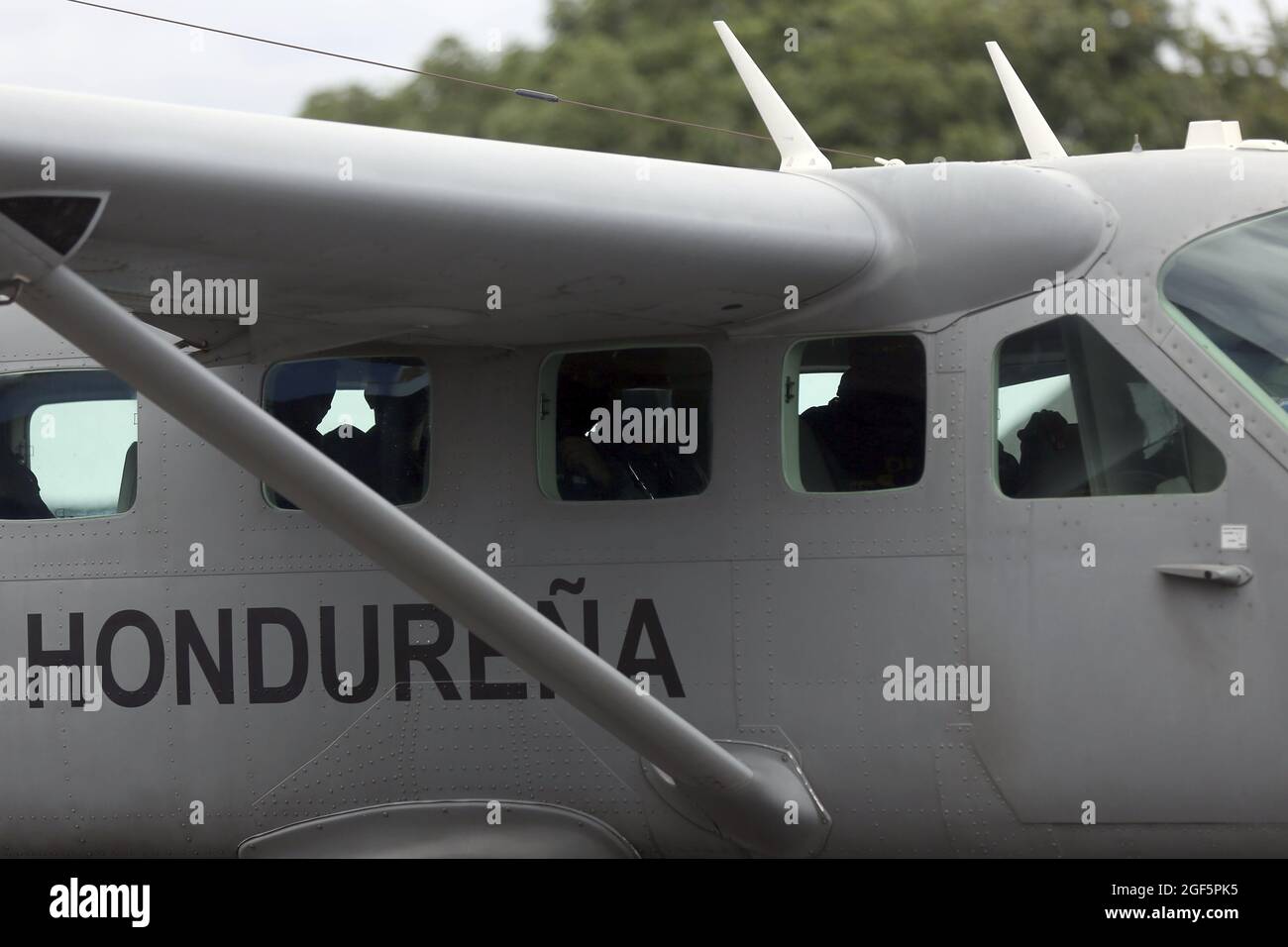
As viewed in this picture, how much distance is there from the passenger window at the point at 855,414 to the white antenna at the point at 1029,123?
1211 millimetres

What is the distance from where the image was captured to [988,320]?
6281mm

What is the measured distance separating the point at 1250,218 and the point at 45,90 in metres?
4.54

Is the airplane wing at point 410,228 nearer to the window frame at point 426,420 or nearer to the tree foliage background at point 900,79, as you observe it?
the window frame at point 426,420

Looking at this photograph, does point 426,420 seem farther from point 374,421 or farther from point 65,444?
point 65,444

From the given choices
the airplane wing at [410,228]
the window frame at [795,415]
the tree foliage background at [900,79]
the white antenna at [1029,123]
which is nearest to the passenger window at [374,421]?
the airplane wing at [410,228]

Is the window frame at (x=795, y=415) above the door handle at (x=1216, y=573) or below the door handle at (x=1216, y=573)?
above

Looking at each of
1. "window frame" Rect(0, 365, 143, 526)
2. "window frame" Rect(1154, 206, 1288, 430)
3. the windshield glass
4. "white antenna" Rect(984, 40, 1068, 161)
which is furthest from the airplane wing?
"white antenna" Rect(984, 40, 1068, 161)

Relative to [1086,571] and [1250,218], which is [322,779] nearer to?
[1086,571]

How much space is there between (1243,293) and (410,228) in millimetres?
3231

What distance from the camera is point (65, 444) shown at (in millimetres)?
7410

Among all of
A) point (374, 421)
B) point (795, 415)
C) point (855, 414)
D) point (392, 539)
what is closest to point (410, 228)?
point (392, 539)

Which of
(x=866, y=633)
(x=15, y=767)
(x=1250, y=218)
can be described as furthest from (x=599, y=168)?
(x=15, y=767)

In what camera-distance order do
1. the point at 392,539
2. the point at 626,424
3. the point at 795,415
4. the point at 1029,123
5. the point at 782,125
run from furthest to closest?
the point at 1029,123
the point at 782,125
the point at 626,424
the point at 795,415
the point at 392,539

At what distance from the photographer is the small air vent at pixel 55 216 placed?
477 cm
